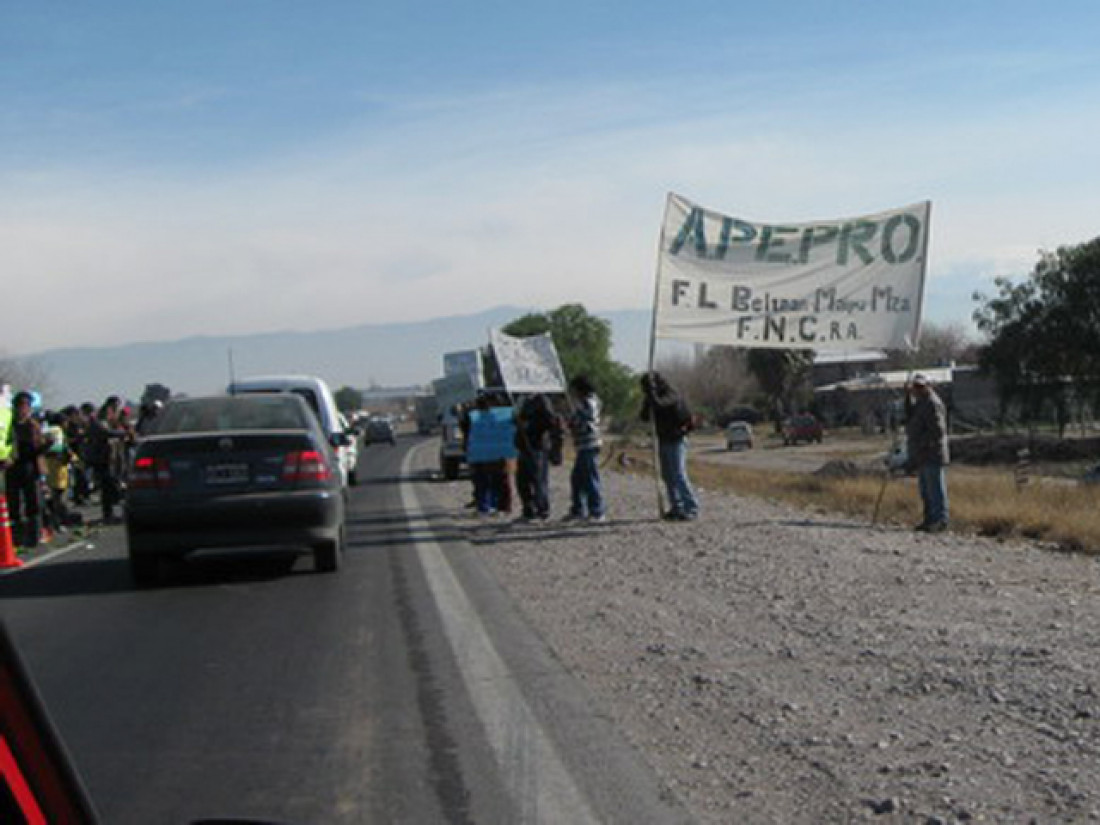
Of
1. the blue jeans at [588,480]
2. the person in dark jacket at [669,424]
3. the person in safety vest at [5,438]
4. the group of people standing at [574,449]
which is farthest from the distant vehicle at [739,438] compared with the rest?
the person in safety vest at [5,438]

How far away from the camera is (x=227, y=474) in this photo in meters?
11.8

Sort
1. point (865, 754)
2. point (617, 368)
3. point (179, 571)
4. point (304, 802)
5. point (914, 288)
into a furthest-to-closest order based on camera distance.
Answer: point (617, 368)
point (914, 288)
point (179, 571)
point (865, 754)
point (304, 802)

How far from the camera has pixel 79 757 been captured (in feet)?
19.9

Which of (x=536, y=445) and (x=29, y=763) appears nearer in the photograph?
(x=29, y=763)

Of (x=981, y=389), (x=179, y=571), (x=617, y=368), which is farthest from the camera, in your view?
(x=617, y=368)

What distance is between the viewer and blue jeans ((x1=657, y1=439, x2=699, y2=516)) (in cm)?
1580

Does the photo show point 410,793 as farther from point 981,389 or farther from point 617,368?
point 617,368

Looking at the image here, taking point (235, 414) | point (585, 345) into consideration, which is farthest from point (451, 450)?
point (585, 345)

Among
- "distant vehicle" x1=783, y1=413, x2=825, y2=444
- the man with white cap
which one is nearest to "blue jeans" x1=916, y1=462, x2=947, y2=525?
the man with white cap

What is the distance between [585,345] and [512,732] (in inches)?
5243

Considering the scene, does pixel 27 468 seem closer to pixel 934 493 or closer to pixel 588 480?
pixel 588 480

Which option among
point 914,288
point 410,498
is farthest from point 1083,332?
point 914,288

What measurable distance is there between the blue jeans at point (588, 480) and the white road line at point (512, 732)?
5.85 metres

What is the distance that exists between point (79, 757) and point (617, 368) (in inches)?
4994
